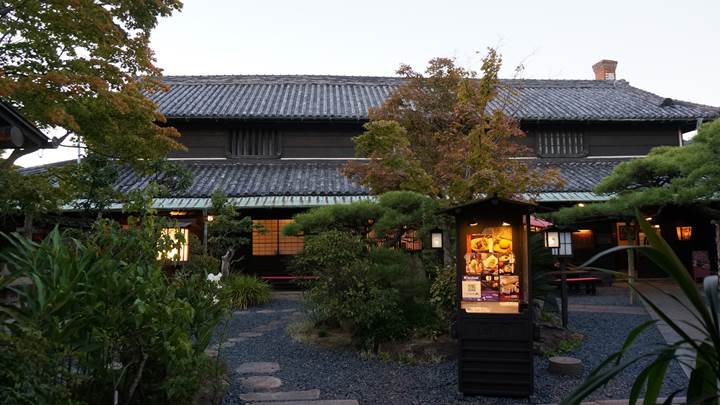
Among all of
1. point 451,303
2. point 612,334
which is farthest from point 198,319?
point 612,334

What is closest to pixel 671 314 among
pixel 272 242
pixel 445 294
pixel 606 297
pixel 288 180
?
pixel 606 297

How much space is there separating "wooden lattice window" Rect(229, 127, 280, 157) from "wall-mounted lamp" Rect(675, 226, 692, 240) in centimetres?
1439

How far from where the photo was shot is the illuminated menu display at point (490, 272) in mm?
5488

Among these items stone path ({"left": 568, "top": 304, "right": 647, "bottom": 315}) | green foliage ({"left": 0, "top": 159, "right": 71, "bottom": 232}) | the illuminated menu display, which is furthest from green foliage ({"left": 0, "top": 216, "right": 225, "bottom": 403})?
stone path ({"left": 568, "top": 304, "right": 647, "bottom": 315})

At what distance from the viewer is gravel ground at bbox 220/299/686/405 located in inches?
207

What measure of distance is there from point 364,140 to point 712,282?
657cm

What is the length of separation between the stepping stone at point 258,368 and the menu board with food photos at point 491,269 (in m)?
2.92

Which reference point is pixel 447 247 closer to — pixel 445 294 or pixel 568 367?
pixel 445 294

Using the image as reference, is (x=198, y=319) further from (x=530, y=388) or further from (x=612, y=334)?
(x=612, y=334)

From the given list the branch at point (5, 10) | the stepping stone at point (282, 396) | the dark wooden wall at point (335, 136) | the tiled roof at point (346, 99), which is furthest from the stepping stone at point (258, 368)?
the dark wooden wall at point (335, 136)

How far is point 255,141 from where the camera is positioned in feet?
51.4

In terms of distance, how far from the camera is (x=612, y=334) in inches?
326

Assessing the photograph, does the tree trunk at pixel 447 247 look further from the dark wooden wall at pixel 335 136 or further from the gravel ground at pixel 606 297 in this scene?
the dark wooden wall at pixel 335 136

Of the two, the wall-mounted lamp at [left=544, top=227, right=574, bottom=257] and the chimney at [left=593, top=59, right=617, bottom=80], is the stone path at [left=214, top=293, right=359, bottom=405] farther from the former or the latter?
the chimney at [left=593, top=59, right=617, bottom=80]
